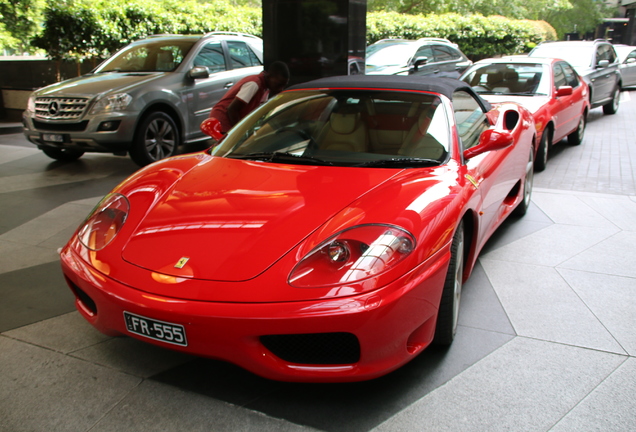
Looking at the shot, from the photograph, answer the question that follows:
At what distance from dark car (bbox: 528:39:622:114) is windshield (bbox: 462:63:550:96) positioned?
3.60 m

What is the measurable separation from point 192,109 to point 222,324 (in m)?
6.29

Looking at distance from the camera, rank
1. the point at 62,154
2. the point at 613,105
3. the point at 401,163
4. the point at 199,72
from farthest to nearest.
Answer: the point at 613,105, the point at 62,154, the point at 199,72, the point at 401,163

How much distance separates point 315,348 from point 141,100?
577cm

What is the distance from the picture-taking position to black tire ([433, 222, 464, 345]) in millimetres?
2723

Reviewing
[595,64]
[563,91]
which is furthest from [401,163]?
[595,64]

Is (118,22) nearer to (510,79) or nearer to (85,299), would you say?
(510,79)

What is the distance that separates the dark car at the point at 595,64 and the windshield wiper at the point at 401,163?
9071 millimetres

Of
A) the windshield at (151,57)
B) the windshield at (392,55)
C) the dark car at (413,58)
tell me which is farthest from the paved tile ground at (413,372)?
the windshield at (392,55)

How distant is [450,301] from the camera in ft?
8.98

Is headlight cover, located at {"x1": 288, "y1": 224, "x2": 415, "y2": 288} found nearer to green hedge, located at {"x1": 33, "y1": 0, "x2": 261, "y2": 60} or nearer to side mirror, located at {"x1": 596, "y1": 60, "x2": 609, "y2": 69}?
green hedge, located at {"x1": 33, "y1": 0, "x2": 261, "y2": 60}

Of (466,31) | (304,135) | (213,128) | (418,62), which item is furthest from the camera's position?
(466,31)

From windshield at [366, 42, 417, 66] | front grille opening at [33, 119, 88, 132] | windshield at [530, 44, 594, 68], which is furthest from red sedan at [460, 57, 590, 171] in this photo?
front grille opening at [33, 119, 88, 132]

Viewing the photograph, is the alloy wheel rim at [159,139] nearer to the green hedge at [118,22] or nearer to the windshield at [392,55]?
the green hedge at [118,22]

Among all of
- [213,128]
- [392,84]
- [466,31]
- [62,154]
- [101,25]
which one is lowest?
[62,154]
